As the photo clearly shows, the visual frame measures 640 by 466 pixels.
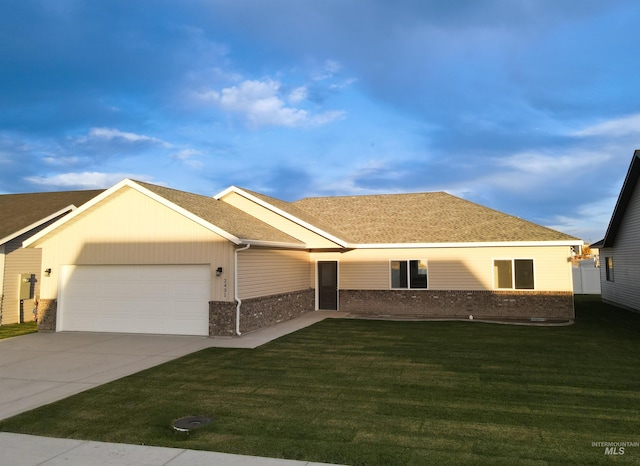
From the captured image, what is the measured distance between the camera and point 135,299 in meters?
13.8

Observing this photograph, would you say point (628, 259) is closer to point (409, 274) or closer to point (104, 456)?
point (409, 274)

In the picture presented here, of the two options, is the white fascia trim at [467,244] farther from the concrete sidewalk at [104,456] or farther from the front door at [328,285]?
the concrete sidewalk at [104,456]

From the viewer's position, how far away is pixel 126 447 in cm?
496

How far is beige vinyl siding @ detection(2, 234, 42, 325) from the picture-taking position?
54.6ft

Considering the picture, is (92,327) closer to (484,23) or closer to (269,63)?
(269,63)

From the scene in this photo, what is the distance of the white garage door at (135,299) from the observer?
13227 mm

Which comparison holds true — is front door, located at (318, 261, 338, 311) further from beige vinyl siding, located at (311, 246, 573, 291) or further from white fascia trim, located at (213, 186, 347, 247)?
white fascia trim, located at (213, 186, 347, 247)

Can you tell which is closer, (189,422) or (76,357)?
(189,422)

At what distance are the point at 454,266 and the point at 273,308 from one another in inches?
299

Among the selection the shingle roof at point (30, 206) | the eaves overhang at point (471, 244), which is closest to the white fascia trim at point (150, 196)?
the shingle roof at point (30, 206)

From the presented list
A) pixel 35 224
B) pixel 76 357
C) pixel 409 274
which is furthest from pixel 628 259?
pixel 35 224

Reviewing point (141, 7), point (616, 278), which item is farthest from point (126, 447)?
point (616, 278)

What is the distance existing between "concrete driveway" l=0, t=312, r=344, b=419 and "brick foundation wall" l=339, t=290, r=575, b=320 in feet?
13.8

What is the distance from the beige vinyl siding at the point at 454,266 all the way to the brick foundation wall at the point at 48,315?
32.5 ft
